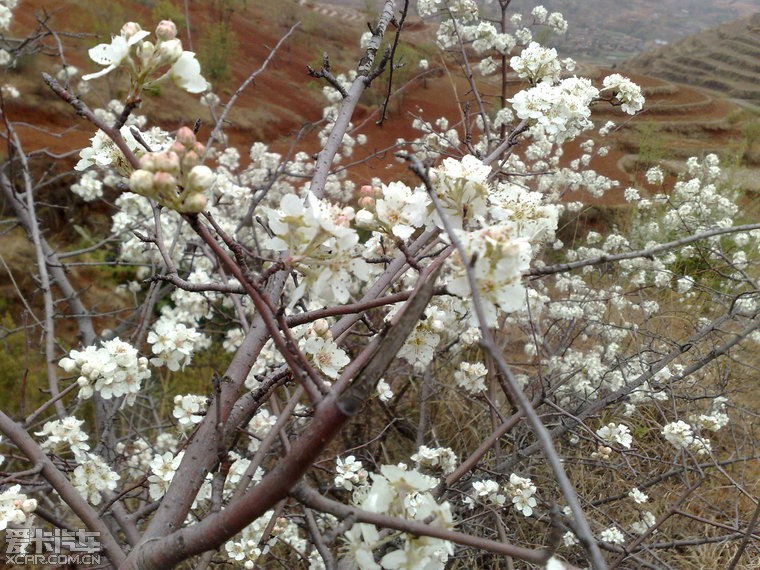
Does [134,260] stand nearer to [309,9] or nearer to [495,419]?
[495,419]

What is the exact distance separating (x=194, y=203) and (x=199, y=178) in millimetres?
35

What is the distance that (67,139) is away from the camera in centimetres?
768

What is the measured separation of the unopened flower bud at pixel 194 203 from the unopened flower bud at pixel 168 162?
5 centimetres

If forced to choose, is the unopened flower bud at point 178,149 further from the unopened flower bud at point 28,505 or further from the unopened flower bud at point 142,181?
the unopened flower bud at point 28,505

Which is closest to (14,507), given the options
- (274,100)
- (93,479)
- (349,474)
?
(93,479)

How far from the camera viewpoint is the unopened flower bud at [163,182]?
2.29 ft

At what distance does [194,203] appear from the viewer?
706 millimetres

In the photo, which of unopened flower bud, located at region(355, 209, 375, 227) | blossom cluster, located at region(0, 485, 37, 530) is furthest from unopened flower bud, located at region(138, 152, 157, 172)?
blossom cluster, located at region(0, 485, 37, 530)

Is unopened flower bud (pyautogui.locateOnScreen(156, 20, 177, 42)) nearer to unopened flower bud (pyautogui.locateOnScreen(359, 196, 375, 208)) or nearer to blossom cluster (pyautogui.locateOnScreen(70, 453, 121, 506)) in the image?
unopened flower bud (pyautogui.locateOnScreen(359, 196, 375, 208))

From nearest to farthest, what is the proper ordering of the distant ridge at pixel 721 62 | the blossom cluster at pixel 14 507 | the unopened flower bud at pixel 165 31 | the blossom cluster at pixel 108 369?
the unopened flower bud at pixel 165 31 < the blossom cluster at pixel 14 507 < the blossom cluster at pixel 108 369 < the distant ridge at pixel 721 62

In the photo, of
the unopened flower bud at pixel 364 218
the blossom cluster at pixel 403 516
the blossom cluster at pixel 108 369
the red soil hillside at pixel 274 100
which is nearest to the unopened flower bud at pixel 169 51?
the unopened flower bud at pixel 364 218

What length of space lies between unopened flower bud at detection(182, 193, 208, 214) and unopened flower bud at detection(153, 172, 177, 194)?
0.03 m

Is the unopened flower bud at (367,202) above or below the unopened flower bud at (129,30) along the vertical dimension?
below

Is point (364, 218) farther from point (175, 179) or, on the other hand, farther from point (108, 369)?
point (108, 369)
